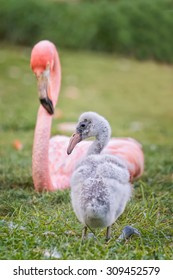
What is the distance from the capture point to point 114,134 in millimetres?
8047

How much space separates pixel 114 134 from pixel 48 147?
9.32ft

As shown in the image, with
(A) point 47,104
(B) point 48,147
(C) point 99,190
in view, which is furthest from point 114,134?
(C) point 99,190

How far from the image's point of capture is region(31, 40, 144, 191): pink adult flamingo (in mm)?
5098

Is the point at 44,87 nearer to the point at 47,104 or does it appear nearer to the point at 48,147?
the point at 47,104

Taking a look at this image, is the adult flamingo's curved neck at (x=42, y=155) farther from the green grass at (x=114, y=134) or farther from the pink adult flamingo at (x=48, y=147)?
the green grass at (x=114, y=134)

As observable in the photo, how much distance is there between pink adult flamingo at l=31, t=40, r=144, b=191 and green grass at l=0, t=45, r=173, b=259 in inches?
5.8

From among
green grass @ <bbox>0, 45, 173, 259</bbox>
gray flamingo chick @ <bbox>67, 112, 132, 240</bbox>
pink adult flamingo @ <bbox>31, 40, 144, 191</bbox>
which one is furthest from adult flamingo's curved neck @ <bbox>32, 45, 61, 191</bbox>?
gray flamingo chick @ <bbox>67, 112, 132, 240</bbox>

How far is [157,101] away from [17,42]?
151 inches

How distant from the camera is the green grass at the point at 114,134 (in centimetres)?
386

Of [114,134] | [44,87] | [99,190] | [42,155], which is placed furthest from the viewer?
[114,134]

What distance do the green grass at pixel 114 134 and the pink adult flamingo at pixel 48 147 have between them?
15 centimetres

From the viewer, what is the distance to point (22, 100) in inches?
392

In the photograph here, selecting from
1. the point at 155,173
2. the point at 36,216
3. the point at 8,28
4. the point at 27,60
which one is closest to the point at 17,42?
the point at 8,28

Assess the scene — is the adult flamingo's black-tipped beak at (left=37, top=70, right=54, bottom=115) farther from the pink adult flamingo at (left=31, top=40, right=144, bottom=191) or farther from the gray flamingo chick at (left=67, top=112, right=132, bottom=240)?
the gray flamingo chick at (left=67, top=112, right=132, bottom=240)
